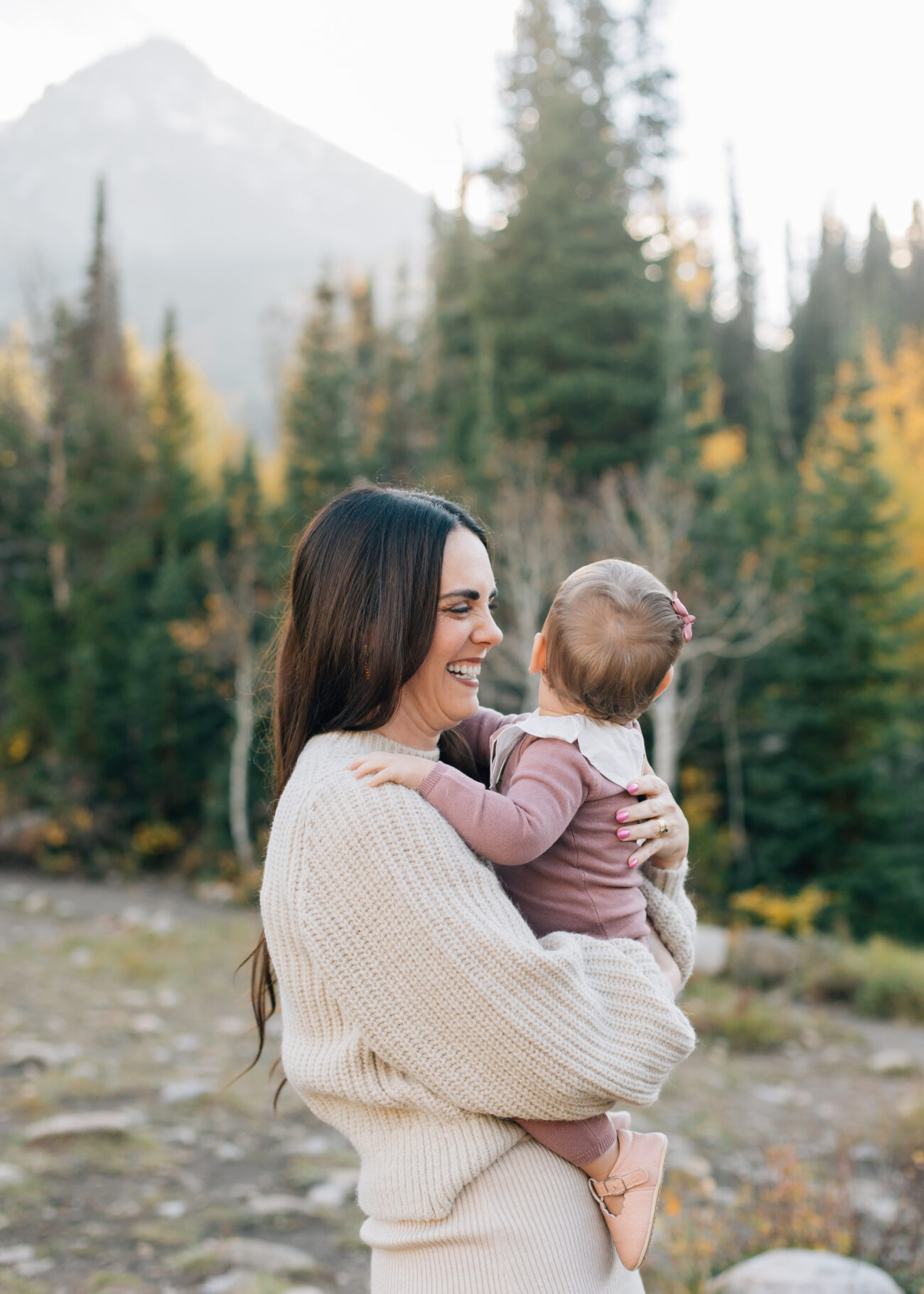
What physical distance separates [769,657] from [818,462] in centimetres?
491

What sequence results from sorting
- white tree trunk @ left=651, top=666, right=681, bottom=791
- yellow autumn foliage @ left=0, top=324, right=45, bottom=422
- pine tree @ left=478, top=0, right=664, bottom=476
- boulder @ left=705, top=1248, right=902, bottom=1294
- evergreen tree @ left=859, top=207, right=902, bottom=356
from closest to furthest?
boulder @ left=705, top=1248, right=902, bottom=1294, white tree trunk @ left=651, top=666, right=681, bottom=791, pine tree @ left=478, top=0, right=664, bottom=476, yellow autumn foliage @ left=0, top=324, right=45, bottom=422, evergreen tree @ left=859, top=207, right=902, bottom=356

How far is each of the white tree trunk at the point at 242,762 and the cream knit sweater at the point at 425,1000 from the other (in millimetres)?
14419

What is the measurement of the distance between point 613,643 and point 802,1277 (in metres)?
2.35

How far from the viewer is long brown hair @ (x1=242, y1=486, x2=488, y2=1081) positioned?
1.50 metres

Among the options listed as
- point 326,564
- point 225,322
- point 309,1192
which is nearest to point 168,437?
point 309,1192

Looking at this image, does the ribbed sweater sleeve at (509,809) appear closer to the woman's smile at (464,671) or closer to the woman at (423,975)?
the woman at (423,975)

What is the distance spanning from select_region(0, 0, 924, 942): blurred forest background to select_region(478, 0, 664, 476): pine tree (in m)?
0.07

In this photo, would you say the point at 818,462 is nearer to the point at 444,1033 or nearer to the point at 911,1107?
the point at 911,1107

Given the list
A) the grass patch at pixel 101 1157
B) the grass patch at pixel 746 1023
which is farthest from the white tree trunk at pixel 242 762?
the grass patch at pixel 101 1157

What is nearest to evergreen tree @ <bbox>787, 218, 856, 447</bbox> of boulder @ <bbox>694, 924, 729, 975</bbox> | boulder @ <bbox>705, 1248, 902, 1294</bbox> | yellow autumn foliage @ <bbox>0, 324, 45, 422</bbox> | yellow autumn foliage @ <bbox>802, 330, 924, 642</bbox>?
yellow autumn foliage @ <bbox>802, 330, 924, 642</bbox>

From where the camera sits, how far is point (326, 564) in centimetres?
154

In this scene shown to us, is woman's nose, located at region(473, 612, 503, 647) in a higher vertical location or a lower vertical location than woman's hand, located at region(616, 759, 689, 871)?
higher

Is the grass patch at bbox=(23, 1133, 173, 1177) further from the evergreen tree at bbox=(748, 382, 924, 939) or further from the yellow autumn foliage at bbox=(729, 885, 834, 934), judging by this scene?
the evergreen tree at bbox=(748, 382, 924, 939)

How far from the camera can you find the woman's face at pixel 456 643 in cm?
154
